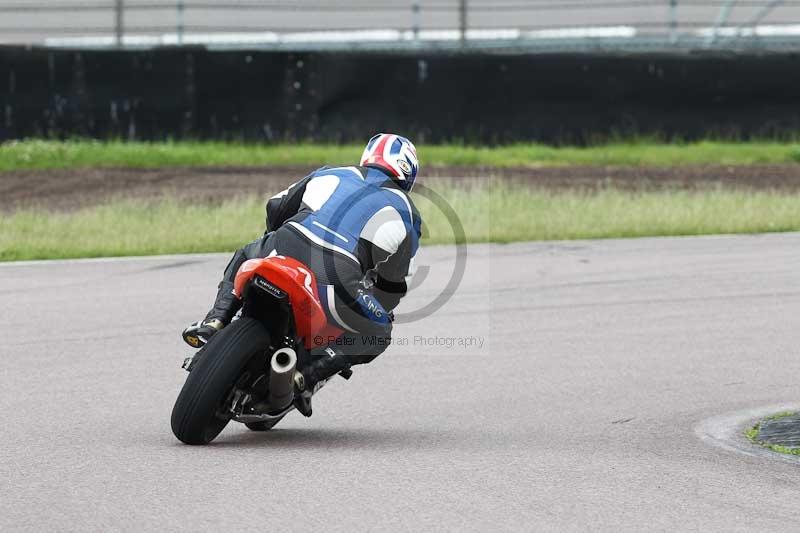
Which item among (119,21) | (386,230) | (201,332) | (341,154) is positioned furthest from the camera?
(119,21)

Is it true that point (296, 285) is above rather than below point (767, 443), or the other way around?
above

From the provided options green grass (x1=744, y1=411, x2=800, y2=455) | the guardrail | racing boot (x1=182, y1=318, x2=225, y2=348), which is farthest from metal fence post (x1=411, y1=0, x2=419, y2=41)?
racing boot (x1=182, y1=318, x2=225, y2=348)

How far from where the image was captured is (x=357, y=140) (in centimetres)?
2220

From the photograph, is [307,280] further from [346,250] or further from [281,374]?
[281,374]

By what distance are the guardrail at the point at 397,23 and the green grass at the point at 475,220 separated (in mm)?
4068

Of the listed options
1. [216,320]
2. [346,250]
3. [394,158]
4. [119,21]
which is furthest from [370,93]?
[216,320]

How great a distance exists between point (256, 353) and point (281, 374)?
5.9 inches

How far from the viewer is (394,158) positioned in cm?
757

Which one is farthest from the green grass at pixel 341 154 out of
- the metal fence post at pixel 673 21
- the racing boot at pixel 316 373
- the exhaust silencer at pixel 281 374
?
the exhaust silencer at pixel 281 374

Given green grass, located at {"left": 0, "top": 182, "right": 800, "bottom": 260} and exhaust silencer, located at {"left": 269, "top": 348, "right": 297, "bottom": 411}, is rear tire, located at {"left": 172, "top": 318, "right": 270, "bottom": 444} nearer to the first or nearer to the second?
exhaust silencer, located at {"left": 269, "top": 348, "right": 297, "bottom": 411}

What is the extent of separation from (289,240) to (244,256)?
28 cm

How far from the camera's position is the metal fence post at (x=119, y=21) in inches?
915

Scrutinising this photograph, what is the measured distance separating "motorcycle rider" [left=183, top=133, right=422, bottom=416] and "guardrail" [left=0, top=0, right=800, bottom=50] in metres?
15.8

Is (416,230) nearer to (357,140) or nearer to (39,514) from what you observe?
(39,514)
